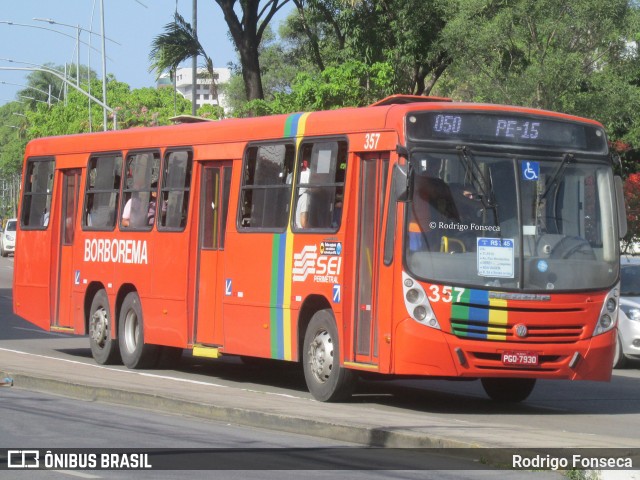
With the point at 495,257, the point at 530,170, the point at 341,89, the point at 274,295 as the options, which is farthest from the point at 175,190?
the point at 341,89

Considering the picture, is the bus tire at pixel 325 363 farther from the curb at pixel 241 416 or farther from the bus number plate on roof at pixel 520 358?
the curb at pixel 241 416

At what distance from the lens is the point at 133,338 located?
19.7 meters

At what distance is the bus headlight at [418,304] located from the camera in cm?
1409

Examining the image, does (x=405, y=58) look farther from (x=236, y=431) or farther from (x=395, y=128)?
(x=236, y=431)

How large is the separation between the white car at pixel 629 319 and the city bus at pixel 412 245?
5.21 metres

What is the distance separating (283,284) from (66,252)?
6191 millimetres

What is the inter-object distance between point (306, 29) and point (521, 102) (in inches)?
551

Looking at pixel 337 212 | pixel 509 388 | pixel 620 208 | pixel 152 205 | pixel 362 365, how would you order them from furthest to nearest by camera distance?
pixel 152 205, pixel 509 388, pixel 337 212, pixel 620 208, pixel 362 365

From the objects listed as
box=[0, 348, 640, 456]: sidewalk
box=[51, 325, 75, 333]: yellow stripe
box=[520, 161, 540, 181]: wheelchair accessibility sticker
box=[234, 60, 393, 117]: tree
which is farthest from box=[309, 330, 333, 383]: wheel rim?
box=[234, 60, 393, 117]: tree

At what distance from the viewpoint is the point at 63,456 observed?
34.4 feet

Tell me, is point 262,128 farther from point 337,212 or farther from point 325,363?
point 325,363

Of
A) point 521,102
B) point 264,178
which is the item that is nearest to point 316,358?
point 264,178

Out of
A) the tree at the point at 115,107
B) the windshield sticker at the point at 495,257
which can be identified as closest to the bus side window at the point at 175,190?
the windshield sticker at the point at 495,257

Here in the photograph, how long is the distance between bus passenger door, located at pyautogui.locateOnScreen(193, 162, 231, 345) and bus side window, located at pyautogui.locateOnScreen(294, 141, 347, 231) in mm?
1872
